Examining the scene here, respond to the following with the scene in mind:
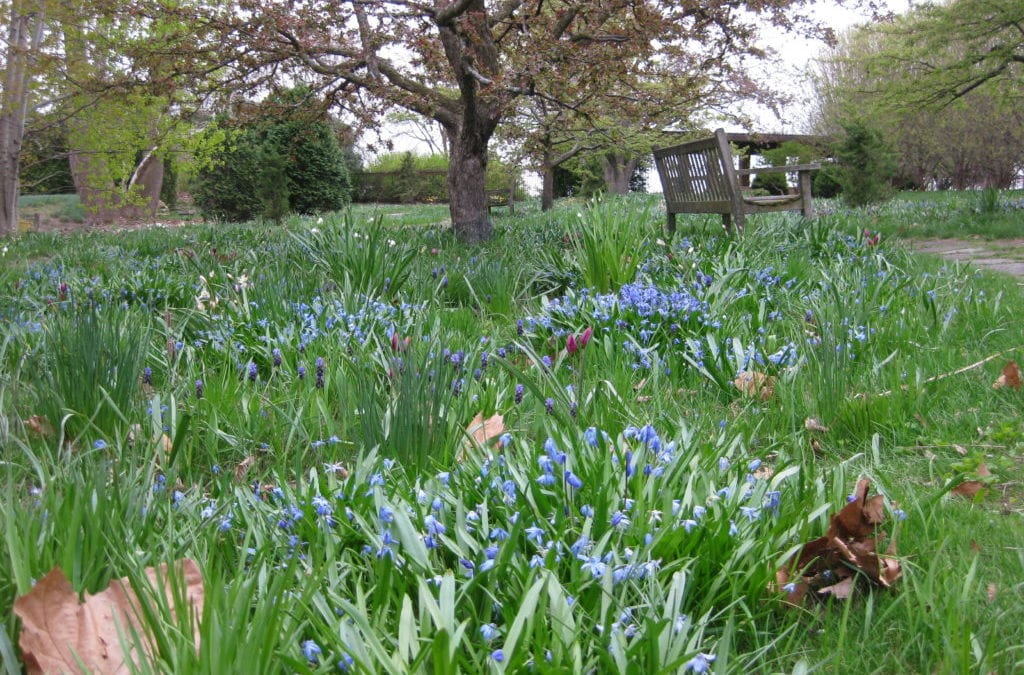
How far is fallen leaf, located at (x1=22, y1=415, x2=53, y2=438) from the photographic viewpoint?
238 cm

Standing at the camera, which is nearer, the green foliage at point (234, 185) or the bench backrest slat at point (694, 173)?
the bench backrest slat at point (694, 173)

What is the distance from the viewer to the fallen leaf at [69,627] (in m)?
1.19

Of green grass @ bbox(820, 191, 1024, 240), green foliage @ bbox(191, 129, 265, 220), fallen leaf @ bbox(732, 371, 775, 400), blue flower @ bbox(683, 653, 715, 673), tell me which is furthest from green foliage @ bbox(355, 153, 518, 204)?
blue flower @ bbox(683, 653, 715, 673)

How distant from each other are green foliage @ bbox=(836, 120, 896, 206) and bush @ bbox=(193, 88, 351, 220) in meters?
9.72

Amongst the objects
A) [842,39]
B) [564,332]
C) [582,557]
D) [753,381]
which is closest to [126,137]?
[564,332]

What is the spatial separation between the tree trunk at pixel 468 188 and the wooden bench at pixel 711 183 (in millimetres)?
2001

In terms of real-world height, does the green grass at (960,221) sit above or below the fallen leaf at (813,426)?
above

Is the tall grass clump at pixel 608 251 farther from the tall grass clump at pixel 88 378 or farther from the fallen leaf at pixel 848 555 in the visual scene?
the fallen leaf at pixel 848 555

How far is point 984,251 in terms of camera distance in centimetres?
772

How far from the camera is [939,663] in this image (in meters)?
1.33

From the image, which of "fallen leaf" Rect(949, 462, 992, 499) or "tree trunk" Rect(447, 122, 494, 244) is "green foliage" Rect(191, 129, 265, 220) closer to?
"tree trunk" Rect(447, 122, 494, 244)

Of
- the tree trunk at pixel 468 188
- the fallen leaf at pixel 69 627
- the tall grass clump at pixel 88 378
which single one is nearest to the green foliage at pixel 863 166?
the tree trunk at pixel 468 188

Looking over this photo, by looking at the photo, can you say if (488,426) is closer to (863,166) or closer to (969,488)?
(969,488)

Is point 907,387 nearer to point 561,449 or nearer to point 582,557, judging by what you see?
point 561,449
